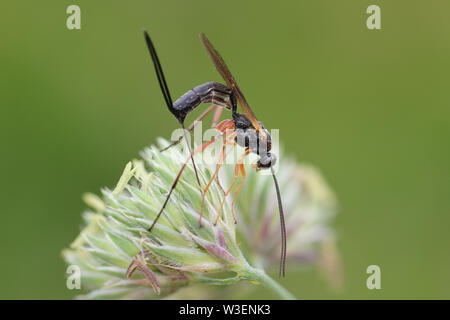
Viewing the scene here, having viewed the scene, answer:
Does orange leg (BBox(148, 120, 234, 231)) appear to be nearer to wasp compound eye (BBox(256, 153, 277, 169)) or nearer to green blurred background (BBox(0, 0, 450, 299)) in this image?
wasp compound eye (BBox(256, 153, 277, 169))

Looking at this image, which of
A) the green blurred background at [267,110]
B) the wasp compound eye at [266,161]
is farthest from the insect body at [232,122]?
the green blurred background at [267,110]

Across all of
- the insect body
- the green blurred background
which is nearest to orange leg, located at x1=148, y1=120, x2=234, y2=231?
the insect body

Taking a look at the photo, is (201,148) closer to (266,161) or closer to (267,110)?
(266,161)

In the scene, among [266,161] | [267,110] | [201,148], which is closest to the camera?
[201,148]

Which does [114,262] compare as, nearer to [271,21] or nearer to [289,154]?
[289,154]

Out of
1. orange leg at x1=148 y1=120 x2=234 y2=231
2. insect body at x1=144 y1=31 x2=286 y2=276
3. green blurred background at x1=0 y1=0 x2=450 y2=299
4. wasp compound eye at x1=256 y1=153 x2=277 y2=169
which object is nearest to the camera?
orange leg at x1=148 y1=120 x2=234 y2=231

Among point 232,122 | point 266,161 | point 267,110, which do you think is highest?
point 267,110

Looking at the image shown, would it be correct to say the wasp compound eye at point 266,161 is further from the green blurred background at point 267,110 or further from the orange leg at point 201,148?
the green blurred background at point 267,110

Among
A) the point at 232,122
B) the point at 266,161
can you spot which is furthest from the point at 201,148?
the point at 266,161

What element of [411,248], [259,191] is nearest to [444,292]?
[411,248]
